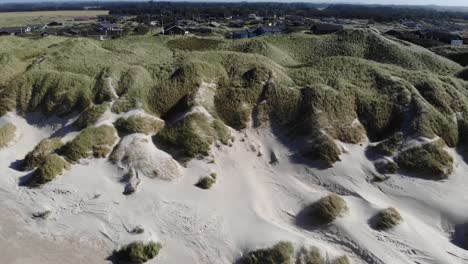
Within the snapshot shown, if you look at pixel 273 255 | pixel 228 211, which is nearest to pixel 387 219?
pixel 273 255

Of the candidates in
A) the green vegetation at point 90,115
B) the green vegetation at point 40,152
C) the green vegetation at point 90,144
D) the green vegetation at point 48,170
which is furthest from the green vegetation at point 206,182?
the green vegetation at point 40,152

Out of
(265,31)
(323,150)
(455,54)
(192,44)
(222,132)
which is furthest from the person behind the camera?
(265,31)

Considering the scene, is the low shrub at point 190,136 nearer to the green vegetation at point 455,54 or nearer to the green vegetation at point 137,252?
the green vegetation at point 137,252

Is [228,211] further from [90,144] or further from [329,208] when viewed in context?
[90,144]

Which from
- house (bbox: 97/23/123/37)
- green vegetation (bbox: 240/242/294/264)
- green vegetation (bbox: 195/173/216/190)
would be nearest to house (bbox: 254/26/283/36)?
house (bbox: 97/23/123/37)

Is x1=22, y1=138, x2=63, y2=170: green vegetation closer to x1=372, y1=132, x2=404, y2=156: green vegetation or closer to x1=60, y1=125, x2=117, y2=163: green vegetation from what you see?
x1=60, y1=125, x2=117, y2=163: green vegetation

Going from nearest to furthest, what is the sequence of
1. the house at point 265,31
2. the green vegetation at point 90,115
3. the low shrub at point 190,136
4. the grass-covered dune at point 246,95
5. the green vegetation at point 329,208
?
the green vegetation at point 329,208, the low shrub at point 190,136, the grass-covered dune at point 246,95, the green vegetation at point 90,115, the house at point 265,31
